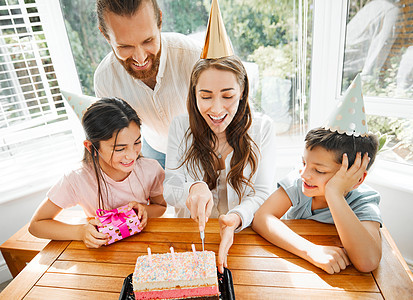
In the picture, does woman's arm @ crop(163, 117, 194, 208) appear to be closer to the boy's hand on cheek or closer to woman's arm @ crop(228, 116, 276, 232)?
woman's arm @ crop(228, 116, 276, 232)

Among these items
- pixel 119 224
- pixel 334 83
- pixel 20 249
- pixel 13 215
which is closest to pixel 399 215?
pixel 334 83

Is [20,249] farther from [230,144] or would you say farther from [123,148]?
[230,144]

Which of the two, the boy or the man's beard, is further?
the man's beard

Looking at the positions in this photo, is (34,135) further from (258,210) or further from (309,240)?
(309,240)

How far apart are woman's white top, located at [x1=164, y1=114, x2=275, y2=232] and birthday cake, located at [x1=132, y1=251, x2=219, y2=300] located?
0.42 m

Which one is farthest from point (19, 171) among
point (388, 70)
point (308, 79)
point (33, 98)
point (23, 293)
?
point (388, 70)

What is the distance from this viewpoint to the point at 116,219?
1.21 m

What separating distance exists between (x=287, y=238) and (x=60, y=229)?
912 millimetres

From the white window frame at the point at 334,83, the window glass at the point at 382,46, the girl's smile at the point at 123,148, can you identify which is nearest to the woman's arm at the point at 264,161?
the girl's smile at the point at 123,148

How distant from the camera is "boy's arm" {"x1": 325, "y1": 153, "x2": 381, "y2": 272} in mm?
945

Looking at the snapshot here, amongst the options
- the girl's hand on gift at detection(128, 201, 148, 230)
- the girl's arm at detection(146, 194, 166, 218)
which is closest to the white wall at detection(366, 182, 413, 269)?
the girl's arm at detection(146, 194, 166, 218)

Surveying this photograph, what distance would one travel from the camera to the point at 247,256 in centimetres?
104

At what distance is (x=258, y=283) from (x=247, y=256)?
4.8 inches

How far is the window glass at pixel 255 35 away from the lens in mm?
2027
